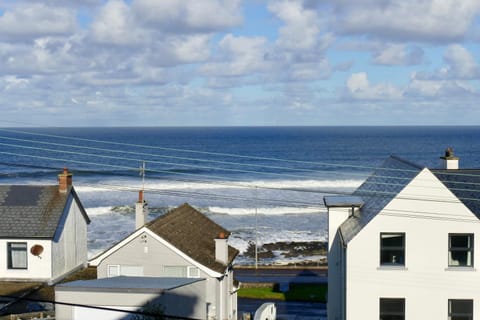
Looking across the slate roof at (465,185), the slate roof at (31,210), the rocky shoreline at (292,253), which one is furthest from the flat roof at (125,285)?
the rocky shoreline at (292,253)

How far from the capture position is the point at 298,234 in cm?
6500

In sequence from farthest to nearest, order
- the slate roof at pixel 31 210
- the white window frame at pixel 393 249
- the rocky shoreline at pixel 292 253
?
the rocky shoreline at pixel 292 253
the slate roof at pixel 31 210
the white window frame at pixel 393 249

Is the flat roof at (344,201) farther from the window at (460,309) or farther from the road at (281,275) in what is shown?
the road at (281,275)

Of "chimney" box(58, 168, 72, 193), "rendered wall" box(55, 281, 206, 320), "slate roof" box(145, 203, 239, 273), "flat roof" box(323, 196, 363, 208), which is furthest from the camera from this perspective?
"chimney" box(58, 168, 72, 193)

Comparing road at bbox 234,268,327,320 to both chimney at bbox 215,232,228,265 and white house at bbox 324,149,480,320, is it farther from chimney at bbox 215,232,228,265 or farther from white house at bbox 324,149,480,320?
white house at bbox 324,149,480,320

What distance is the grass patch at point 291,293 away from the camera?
3950cm

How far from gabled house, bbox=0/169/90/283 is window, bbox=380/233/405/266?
1455 cm

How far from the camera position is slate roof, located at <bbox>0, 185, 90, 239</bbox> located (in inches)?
1206

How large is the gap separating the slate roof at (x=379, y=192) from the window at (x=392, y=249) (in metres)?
0.86

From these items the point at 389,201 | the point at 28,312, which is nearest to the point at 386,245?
the point at 389,201

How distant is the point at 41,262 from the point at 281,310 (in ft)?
41.0

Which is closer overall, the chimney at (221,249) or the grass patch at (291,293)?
the chimney at (221,249)

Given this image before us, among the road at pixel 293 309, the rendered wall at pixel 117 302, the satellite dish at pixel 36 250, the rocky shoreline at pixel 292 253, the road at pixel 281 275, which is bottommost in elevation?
the road at pixel 293 309

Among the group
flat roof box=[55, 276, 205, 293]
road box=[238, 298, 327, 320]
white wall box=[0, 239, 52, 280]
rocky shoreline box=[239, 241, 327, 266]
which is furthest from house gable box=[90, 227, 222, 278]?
rocky shoreline box=[239, 241, 327, 266]
